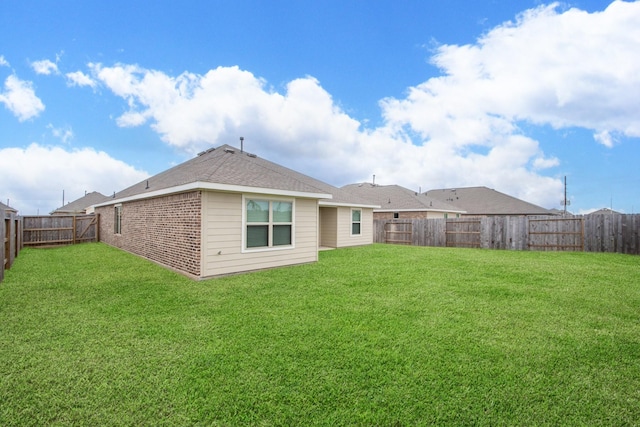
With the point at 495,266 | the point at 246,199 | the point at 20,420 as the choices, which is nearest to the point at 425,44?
the point at 495,266

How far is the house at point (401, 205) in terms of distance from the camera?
2350 cm

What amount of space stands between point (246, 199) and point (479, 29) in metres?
11.2

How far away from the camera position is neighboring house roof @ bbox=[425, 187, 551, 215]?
2925 cm

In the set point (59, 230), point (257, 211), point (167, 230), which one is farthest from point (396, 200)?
point (59, 230)

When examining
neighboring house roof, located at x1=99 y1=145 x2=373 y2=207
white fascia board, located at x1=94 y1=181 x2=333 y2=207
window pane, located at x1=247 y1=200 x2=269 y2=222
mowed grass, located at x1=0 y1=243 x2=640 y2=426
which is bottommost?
mowed grass, located at x1=0 y1=243 x2=640 y2=426

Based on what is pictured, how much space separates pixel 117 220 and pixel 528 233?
21.2m

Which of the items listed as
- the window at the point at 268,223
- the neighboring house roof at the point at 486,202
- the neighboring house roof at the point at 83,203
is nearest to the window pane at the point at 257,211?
the window at the point at 268,223

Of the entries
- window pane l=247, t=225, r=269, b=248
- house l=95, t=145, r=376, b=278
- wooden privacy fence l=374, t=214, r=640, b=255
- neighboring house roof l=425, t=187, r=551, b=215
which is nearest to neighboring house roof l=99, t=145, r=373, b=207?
house l=95, t=145, r=376, b=278

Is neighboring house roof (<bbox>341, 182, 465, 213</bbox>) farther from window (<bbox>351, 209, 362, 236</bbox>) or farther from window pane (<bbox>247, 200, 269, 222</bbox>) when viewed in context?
window pane (<bbox>247, 200, 269, 222</bbox>)

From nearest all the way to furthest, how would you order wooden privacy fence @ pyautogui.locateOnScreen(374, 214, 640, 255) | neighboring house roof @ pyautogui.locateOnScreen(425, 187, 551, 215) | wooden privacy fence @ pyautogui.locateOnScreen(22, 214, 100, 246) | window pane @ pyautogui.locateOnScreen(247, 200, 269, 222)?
window pane @ pyautogui.locateOnScreen(247, 200, 269, 222), wooden privacy fence @ pyautogui.locateOnScreen(374, 214, 640, 255), wooden privacy fence @ pyautogui.locateOnScreen(22, 214, 100, 246), neighboring house roof @ pyautogui.locateOnScreen(425, 187, 551, 215)

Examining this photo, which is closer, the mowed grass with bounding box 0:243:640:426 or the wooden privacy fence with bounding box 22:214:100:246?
the mowed grass with bounding box 0:243:640:426

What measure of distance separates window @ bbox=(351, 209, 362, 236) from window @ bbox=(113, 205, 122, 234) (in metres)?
12.0

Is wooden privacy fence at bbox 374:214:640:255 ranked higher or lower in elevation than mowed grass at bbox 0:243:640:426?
higher

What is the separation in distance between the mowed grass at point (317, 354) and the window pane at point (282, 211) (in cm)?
257
